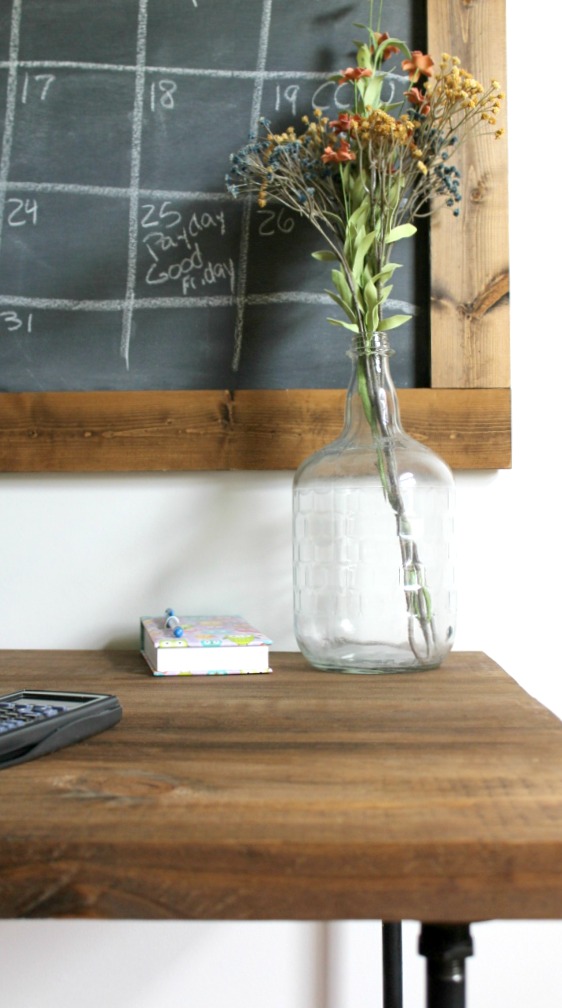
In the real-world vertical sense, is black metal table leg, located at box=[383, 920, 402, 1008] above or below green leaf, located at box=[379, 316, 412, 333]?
below

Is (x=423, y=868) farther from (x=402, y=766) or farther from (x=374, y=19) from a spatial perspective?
(x=374, y=19)

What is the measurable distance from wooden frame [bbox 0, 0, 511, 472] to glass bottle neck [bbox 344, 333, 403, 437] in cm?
16

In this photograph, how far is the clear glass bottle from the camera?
41.2 inches

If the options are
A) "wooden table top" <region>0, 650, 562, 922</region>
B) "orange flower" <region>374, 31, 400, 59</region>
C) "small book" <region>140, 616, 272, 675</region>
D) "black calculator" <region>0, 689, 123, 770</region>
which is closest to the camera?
"wooden table top" <region>0, 650, 562, 922</region>

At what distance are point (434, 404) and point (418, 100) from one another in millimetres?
389

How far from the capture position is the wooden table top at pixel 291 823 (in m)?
0.49

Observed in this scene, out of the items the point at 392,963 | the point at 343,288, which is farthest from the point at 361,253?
the point at 392,963

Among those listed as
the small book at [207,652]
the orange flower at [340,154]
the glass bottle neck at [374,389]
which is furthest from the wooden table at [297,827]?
the orange flower at [340,154]

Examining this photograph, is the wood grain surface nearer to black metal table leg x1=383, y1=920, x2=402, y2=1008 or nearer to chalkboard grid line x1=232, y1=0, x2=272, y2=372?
chalkboard grid line x1=232, y1=0, x2=272, y2=372

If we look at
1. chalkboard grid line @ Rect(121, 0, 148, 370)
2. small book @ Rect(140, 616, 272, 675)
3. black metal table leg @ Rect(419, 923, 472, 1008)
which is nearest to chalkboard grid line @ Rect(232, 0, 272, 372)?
chalkboard grid line @ Rect(121, 0, 148, 370)

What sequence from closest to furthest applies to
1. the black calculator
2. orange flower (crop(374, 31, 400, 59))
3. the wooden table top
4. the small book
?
the wooden table top < the black calculator < the small book < orange flower (crop(374, 31, 400, 59))

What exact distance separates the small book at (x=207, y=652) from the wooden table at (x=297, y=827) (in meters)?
0.25

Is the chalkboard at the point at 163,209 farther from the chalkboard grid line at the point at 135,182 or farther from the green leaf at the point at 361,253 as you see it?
the green leaf at the point at 361,253

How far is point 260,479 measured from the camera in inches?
50.1
